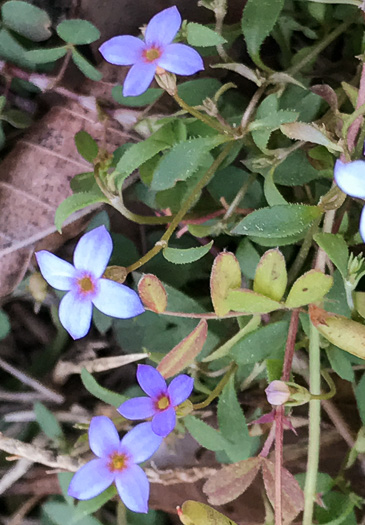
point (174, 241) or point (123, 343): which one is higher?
point (174, 241)

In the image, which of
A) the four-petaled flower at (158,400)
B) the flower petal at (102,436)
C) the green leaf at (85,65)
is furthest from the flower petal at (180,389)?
the green leaf at (85,65)

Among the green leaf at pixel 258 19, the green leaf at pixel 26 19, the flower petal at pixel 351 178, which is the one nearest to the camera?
the flower petal at pixel 351 178

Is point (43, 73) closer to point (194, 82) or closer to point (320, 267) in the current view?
point (194, 82)

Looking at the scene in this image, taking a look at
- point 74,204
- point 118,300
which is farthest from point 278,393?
point 74,204

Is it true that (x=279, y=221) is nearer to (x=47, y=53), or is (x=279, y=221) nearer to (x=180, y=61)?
(x=180, y=61)

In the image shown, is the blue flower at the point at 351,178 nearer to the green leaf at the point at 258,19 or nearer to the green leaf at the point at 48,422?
the green leaf at the point at 258,19

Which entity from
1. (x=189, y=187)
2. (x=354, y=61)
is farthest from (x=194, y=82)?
(x=354, y=61)

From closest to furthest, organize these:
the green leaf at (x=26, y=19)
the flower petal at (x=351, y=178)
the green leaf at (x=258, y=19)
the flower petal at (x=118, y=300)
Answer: the flower petal at (x=351, y=178)
the flower petal at (x=118, y=300)
the green leaf at (x=258, y=19)
the green leaf at (x=26, y=19)
